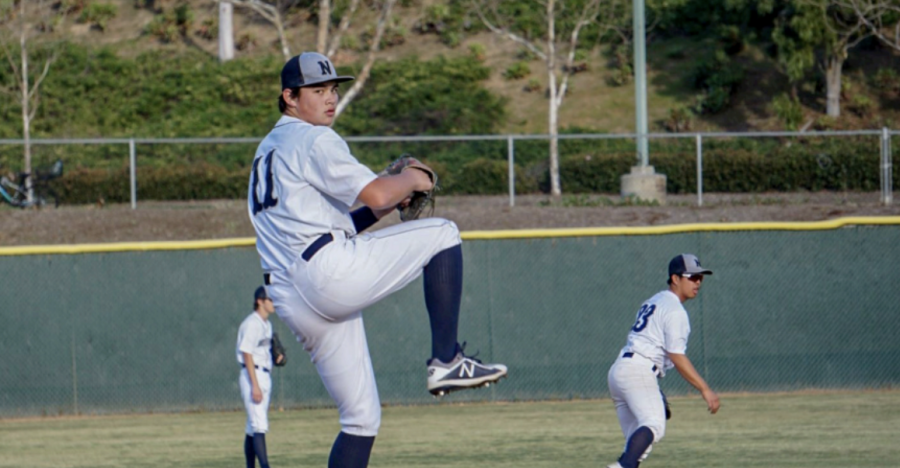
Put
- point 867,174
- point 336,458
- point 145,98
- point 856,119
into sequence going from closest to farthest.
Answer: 1. point 336,458
2. point 867,174
3. point 856,119
4. point 145,98

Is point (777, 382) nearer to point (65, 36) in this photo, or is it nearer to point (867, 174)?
point (867, 174)

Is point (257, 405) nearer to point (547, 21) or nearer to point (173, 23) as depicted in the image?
point (547, 21)

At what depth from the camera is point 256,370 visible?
957 cm

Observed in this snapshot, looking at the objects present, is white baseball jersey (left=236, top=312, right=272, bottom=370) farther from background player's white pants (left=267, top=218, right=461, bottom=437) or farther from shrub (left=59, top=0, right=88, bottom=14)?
shrub (left=59, top=0, right=88, bottom=14)

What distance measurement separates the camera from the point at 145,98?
32.5 metres

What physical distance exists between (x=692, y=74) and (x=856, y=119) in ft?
16.1

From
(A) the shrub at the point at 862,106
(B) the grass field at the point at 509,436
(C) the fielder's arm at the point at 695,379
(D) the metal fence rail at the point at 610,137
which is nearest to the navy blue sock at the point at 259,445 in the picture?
(B) the grass field at the point at 509,436

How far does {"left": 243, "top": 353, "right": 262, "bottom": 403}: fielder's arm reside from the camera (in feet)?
30.2

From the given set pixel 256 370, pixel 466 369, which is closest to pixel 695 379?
pixel 466 369

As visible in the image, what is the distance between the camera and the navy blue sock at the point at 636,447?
6.98 m

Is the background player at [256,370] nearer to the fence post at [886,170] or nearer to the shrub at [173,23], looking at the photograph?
the fence post at [886,170]

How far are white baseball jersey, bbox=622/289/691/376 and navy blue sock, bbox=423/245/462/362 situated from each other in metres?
3.30

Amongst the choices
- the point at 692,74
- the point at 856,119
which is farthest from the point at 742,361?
the point at 692,74

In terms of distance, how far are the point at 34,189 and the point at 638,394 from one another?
15.3 meters
